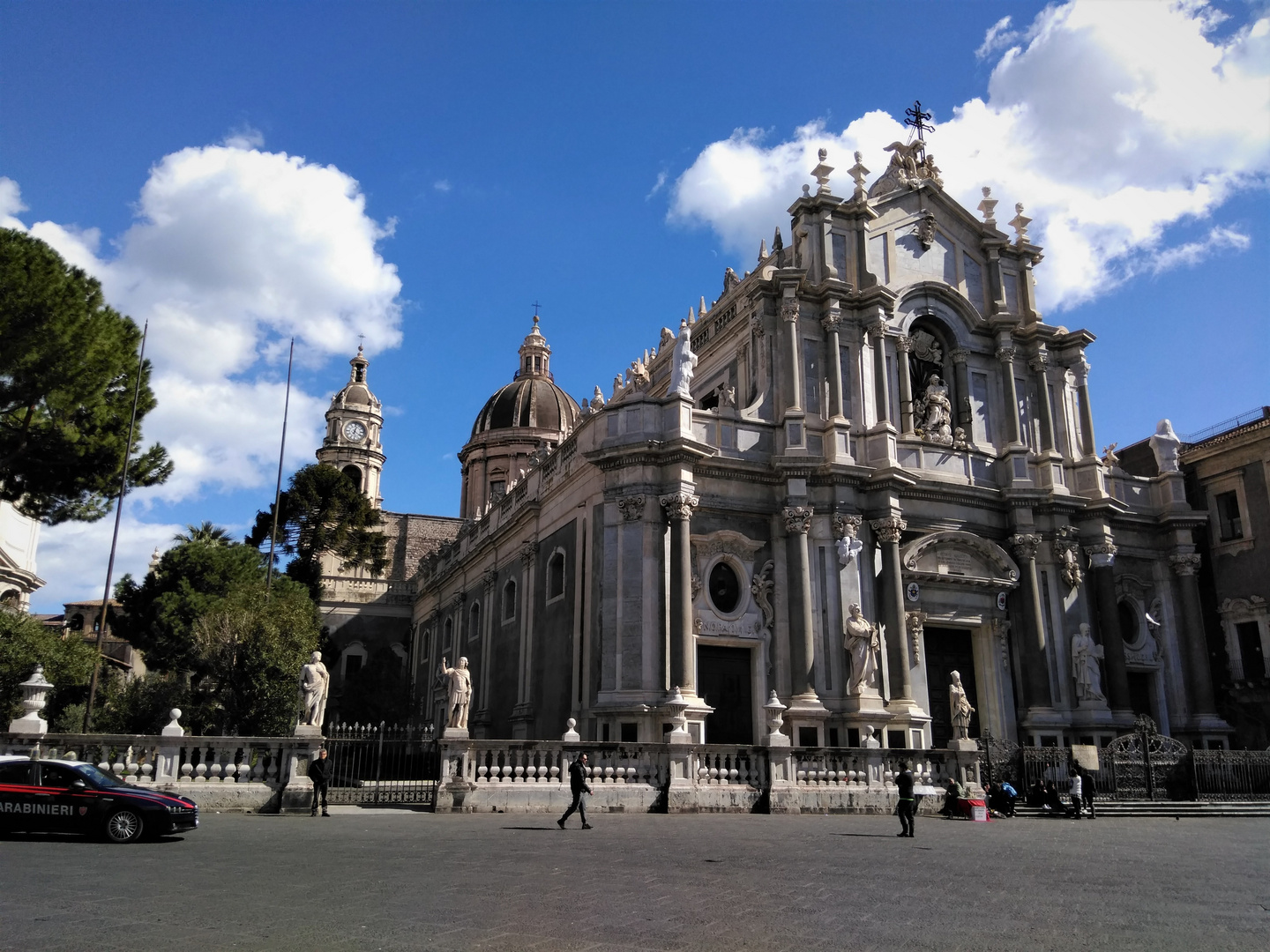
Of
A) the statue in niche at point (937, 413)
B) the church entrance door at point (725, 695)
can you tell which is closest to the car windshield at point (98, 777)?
the church entrance door at point (725, 695)

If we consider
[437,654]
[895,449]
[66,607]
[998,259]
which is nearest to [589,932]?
[895,449]

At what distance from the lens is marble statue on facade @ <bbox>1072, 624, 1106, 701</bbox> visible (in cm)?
2848

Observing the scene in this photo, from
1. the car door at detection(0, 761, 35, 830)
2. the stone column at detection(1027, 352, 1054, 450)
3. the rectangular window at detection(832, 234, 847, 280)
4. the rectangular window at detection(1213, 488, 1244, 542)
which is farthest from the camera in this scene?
the rectangular window at detection(1213, 488, 1244, 542)

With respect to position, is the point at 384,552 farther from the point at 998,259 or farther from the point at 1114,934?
the point at 1114,934

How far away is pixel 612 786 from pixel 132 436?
16492 millimetres

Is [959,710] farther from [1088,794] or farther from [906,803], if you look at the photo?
[906,803]

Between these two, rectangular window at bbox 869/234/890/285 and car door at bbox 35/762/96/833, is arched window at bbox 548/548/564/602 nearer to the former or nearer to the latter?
rectangular window at bbox 869/234/890/285

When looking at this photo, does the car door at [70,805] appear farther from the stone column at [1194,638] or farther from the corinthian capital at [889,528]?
the stone column at [1194,638]

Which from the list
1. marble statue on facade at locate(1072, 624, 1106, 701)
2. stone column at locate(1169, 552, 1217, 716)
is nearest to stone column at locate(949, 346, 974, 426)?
marble statue on facade at locate(1072, 624, 1106, 701)

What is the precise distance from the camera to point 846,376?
29078 mm

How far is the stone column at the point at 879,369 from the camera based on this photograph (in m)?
29.3

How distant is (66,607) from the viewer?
6731cm

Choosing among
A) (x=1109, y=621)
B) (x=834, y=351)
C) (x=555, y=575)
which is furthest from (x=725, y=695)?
(x=1109, y=621)

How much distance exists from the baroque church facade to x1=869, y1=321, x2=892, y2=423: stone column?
7cm
